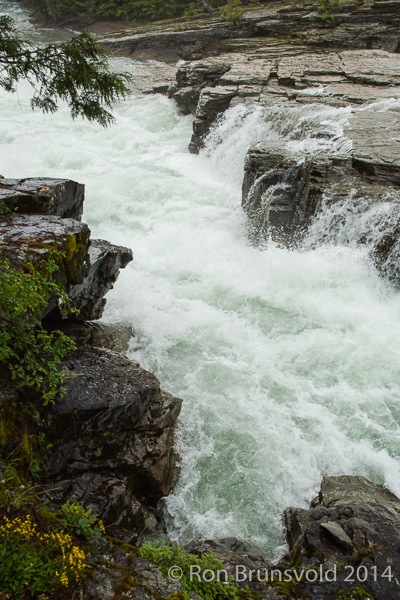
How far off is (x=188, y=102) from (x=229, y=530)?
68.9 feet

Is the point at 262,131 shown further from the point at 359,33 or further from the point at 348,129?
the point at 359,33

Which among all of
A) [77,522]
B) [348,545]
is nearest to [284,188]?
[348,545]

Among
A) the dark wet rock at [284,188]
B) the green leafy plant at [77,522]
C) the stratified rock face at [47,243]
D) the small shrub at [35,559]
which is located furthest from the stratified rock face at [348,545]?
the dark wet rock at [284,188]

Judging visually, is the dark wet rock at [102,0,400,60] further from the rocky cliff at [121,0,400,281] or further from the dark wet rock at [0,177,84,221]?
the dark wet rock at [0,177,84,221]

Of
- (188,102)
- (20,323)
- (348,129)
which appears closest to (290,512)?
(20,323)

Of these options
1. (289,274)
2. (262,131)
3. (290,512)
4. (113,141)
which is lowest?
(290,512)

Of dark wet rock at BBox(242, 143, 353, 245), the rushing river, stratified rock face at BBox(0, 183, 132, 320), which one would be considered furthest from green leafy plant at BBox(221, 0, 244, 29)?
stratified rock face at BBox(0, 183, 132, 320)

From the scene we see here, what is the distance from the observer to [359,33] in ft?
76.5

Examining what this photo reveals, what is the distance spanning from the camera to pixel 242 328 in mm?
8828

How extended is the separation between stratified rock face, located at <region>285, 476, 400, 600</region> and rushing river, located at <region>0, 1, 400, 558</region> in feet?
2.63

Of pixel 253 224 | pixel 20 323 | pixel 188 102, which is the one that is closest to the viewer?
pixel 20 323

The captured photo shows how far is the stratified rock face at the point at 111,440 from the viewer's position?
15.0ft

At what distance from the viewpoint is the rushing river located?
19.9ft

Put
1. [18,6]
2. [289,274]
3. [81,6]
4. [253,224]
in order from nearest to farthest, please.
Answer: [289,274], [253,224], [81,6], [18,6]
